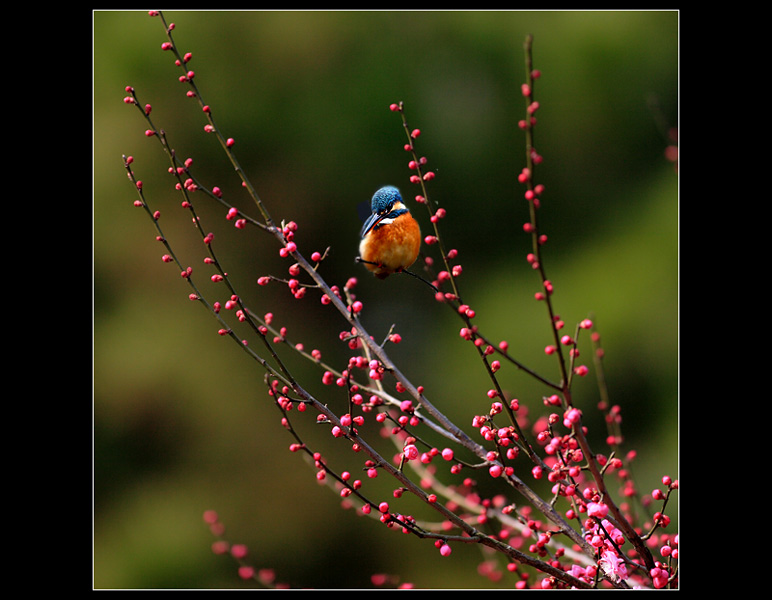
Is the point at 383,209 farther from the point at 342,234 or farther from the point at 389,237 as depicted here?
the point at 342,234

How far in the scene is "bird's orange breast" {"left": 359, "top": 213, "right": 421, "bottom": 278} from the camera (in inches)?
37.3

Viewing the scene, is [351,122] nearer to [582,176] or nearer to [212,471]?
[582,176]

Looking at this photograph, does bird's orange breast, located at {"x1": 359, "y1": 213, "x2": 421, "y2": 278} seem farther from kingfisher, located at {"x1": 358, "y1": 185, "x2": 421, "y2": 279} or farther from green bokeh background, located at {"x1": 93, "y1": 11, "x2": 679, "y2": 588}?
green bokeh background, located at {"x1": 93, "y1": 11, "x2": 679, "y2": 588}

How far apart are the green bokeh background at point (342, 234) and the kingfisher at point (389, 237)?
3.54 ft

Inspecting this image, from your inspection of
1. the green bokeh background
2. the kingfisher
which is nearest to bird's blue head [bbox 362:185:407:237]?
the kingfisher

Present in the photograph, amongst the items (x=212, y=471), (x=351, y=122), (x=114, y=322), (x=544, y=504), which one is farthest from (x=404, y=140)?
(x=544, y=504)

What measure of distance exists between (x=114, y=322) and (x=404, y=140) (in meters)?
1.21

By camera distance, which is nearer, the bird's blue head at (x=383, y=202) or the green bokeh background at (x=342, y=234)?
the bird's blue head at (x=383, y=202)

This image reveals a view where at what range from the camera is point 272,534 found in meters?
2.32

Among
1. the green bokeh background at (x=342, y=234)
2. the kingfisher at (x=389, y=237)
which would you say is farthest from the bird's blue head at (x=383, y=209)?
the green bokeh background at (x=342, y=234)

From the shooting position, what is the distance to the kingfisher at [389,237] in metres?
0.95

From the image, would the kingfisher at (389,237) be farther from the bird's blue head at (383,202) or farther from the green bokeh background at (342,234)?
the green bokeh background at (342,234)

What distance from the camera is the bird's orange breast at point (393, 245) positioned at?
948 mm

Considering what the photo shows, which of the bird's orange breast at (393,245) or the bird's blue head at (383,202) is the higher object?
the bird's blue head at (383,202)
